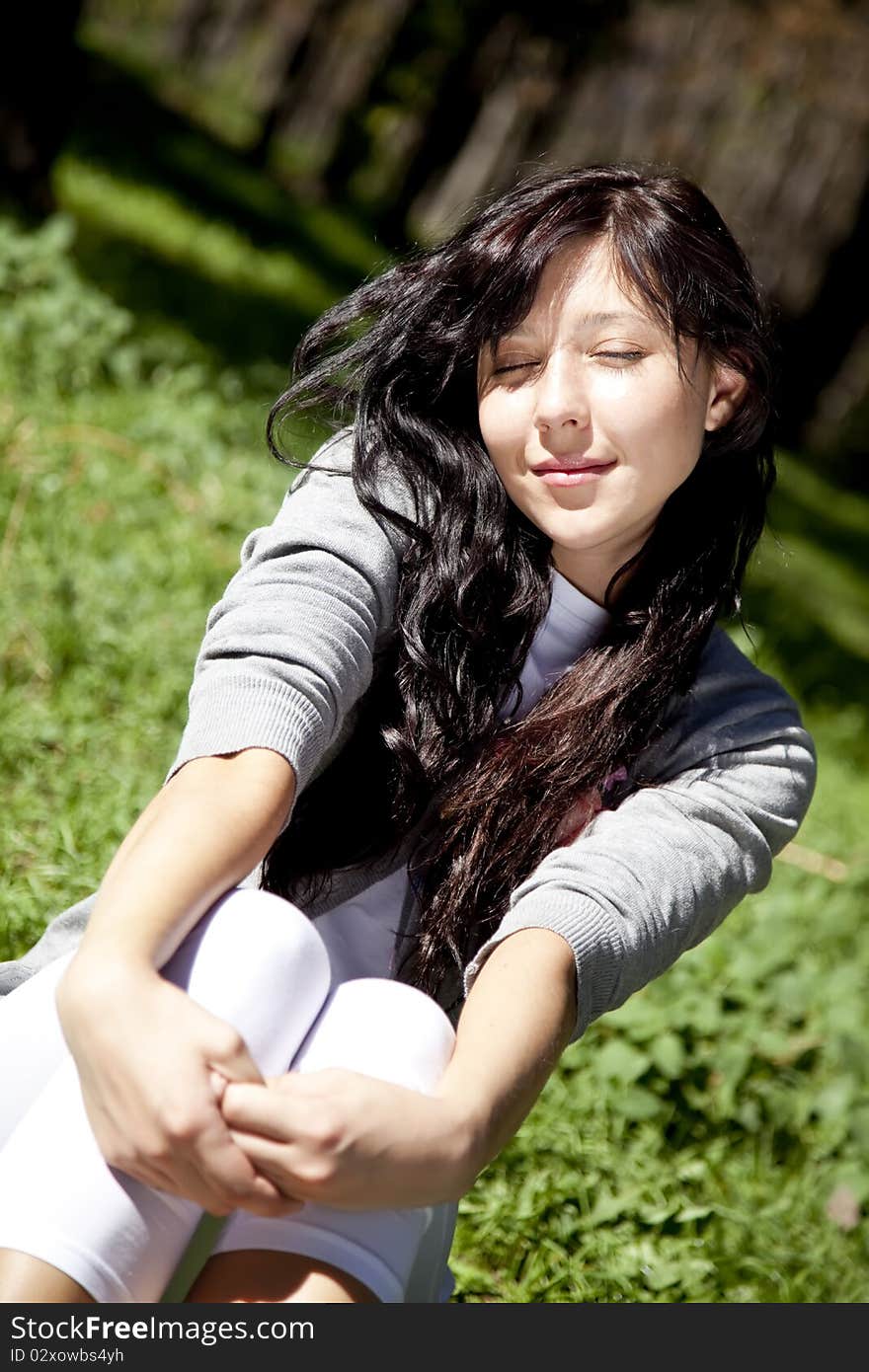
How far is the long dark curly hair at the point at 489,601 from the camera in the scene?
2.11 m

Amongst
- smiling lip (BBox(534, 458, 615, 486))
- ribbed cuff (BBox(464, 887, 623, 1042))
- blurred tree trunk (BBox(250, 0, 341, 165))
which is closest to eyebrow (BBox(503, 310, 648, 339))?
smiling lip (BBox(534, 458, 615, 486))

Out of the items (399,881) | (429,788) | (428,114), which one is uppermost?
(429,788)

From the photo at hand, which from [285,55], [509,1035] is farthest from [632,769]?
[285,55]

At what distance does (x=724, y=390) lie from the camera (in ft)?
7.20

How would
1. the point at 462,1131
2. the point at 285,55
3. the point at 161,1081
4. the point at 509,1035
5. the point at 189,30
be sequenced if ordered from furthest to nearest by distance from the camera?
the point at 189,30
the point at 285,55
the point at 509,1035
the point at 462,1131
the point at 161,1081

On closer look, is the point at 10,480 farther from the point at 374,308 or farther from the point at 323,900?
the point at 323,900

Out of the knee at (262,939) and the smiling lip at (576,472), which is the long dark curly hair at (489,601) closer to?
the smiling lip at (576,472)

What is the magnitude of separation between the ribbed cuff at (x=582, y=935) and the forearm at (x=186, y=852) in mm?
324

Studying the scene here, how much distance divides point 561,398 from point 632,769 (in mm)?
542

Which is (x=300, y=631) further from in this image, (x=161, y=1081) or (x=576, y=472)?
(x=161, y=1081)

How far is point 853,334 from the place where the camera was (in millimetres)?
11969

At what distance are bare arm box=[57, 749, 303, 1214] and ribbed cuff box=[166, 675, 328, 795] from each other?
9 cm

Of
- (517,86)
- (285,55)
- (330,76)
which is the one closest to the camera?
(517,86)

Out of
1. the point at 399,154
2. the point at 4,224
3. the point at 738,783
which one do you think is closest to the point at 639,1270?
the point at 738,783
